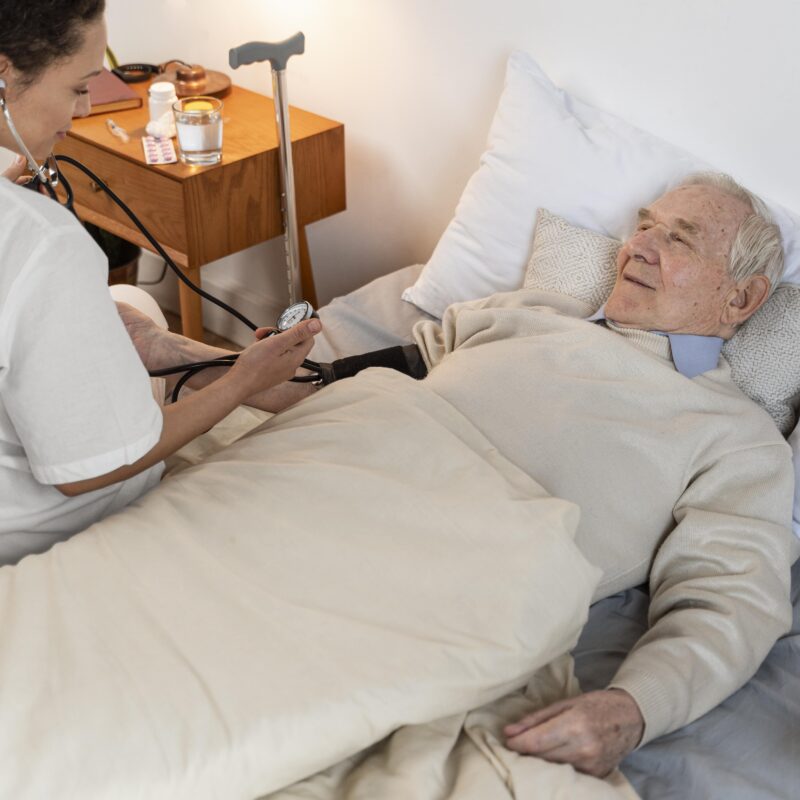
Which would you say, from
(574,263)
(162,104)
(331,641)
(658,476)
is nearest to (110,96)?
(162,104)

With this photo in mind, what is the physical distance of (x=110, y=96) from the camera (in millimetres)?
2412

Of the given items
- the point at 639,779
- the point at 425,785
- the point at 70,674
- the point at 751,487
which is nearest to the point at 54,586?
the point at 70,674

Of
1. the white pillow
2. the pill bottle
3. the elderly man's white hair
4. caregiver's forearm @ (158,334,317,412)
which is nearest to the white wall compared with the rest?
the white pillow

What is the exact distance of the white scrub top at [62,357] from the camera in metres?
1.05

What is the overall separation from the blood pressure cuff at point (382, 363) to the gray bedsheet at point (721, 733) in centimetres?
53

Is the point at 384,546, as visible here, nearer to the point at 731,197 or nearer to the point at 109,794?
the point at 109,794

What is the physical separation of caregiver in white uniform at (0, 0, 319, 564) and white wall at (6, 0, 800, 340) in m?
1.12

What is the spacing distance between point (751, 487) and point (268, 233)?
1.30 meters

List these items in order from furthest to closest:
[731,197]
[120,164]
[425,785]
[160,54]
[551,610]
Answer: [160,54] → [120,164] → [731,197] → [551,610] → [425,785]

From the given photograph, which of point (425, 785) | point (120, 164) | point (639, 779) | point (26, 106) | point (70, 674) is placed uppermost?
point (26, 106)

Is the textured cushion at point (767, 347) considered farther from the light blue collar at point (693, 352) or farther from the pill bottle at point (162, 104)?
the pill bottle at point (162, 104)

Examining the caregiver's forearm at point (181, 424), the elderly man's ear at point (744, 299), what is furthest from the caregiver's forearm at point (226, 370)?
the elderly man's ear at point (744, 299)

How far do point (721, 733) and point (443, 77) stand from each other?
4.92 ft

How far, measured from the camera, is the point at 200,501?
1.27m
